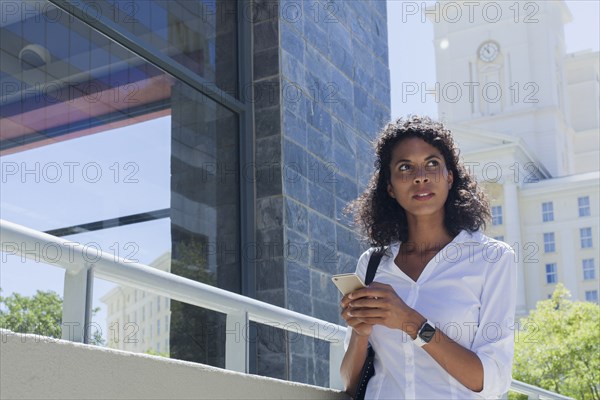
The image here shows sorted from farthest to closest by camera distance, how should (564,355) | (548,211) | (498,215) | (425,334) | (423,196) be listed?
1. (498,215)
2. (548,211)
3. (564,355)
4. (423,196)
5. (425,334)

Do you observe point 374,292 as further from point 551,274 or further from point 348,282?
point 551,274

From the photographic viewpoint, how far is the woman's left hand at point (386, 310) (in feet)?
8.52

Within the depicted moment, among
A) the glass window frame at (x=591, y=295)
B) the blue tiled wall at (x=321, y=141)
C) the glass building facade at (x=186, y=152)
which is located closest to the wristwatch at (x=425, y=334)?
the glass building facade at (x=186, y=152)

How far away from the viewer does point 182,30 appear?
262 inches

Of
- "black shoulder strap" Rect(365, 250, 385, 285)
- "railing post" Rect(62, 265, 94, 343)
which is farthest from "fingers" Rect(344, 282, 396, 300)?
"railing post" Rect(62, 265, 94, 343)

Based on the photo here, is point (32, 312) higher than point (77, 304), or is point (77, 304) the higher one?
point (32, 312)

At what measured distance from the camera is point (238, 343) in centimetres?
322

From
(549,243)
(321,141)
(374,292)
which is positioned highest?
(549,243)

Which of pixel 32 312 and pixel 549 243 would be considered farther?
pixel 549 243

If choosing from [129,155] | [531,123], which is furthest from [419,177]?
[531,123]

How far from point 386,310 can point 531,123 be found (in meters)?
74.6

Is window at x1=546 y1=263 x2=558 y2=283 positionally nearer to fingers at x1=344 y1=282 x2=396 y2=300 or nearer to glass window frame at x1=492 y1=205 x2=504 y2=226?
glass window frame at x1=492 y1=205 x2=504 y2=226

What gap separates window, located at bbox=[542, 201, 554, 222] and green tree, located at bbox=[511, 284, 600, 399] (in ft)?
111

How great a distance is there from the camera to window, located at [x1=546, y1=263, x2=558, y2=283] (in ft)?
201
